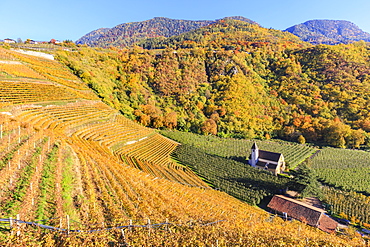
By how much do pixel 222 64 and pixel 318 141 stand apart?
163 ft

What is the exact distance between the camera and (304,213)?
22031mm

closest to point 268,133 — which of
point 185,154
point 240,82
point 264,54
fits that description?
point 240,82

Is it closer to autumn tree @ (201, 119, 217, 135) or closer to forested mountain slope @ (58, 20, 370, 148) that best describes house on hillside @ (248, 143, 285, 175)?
autumn tree @ (201, 119, 217, 135)

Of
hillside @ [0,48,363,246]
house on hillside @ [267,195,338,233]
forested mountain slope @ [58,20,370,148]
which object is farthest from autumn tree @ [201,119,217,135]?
house on hillside @ [267,195,338,233]

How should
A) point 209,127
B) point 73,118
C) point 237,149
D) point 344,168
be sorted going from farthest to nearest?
1. point 209,127
2. point 237,149
3. point 344,168
4. point 73,118

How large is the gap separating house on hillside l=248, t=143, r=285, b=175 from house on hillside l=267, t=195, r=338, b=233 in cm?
1121

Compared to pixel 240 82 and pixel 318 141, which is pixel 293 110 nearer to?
pixel 318 141

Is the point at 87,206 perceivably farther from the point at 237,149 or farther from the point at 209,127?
the point at 209,127

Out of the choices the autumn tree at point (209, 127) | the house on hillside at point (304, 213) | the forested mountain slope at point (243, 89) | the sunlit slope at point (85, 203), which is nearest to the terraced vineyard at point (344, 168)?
the forested mountain slope at point (243, 89)

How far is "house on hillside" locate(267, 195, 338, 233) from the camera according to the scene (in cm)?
2072

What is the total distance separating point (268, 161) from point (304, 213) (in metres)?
14.6

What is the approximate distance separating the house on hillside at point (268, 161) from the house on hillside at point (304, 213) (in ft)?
36.8

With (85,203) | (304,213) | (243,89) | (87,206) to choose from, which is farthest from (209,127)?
(87,206)

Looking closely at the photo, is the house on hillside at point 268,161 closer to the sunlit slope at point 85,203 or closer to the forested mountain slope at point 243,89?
the forested mountain slope at point 243,89
